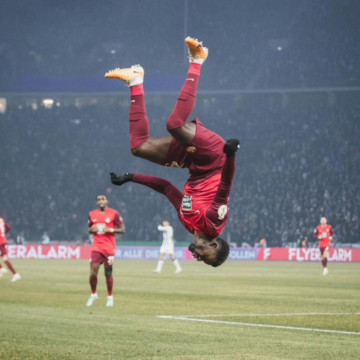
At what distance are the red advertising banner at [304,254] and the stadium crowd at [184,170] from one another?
4.59ft

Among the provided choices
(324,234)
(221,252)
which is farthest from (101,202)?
(324,234)

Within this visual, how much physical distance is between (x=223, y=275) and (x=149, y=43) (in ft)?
111

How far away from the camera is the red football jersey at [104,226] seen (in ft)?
62.6

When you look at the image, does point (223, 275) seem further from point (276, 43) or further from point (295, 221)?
point (276, 43)

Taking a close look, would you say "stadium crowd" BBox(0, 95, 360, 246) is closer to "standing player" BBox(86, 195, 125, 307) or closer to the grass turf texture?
the grass turf texture

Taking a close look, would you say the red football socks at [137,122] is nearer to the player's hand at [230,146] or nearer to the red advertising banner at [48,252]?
the player's hand at [230,146]

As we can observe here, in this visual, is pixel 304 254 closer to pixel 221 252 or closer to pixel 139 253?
pixel 139 253

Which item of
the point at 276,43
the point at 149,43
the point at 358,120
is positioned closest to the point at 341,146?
the point at 358,120

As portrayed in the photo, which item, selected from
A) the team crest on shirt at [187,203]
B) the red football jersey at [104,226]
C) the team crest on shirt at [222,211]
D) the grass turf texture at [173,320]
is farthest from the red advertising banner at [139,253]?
the team crest on shirt at [222,211]

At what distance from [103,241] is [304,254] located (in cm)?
3131

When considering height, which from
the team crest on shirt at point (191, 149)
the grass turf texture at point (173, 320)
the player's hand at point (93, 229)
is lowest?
the grass turf texture at point (173, 320)

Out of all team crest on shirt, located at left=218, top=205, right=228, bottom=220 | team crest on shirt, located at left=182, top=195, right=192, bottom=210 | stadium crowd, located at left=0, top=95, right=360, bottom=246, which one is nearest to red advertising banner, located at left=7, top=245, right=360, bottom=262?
stadium crowd, located at left=0, top=95, right=360, bottom=246

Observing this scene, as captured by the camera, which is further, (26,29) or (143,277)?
(26,29)

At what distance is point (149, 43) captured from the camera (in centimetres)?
6272
